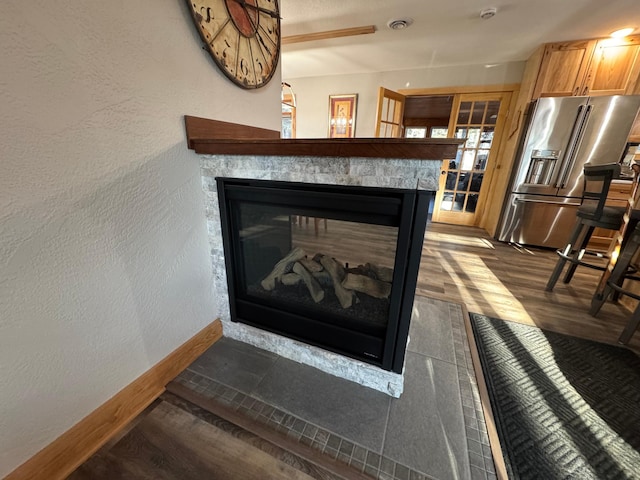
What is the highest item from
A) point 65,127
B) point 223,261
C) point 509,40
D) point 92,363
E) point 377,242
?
point 509,40

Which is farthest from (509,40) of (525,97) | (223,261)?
(223,261)

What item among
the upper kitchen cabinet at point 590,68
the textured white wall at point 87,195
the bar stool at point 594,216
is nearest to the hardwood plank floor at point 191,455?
the textured white wall at point 87,195

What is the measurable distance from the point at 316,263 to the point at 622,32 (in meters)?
3.91

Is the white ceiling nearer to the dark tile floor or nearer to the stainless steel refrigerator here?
the stainless steel refrigerator

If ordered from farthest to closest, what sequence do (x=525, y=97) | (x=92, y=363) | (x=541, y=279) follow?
(x=525, y=97) < (x=541, y=279) < (x=92, y=363)

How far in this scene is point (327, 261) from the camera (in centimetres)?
122

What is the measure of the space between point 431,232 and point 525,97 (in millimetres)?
1964

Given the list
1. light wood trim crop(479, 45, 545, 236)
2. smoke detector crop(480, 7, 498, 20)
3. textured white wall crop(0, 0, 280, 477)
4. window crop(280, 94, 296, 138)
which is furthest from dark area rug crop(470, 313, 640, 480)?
window crop(280, 94, 296, 138)

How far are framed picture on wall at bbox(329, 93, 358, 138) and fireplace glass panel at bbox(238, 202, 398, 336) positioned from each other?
3.42 m

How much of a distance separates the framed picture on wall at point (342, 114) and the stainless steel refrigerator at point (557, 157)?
2304 mm

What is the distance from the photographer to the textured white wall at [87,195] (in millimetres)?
611

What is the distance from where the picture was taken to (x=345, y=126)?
409 cm

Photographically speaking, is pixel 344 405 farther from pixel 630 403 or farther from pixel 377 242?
pixel 630 403

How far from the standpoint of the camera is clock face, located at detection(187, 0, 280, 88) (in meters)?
0.95
